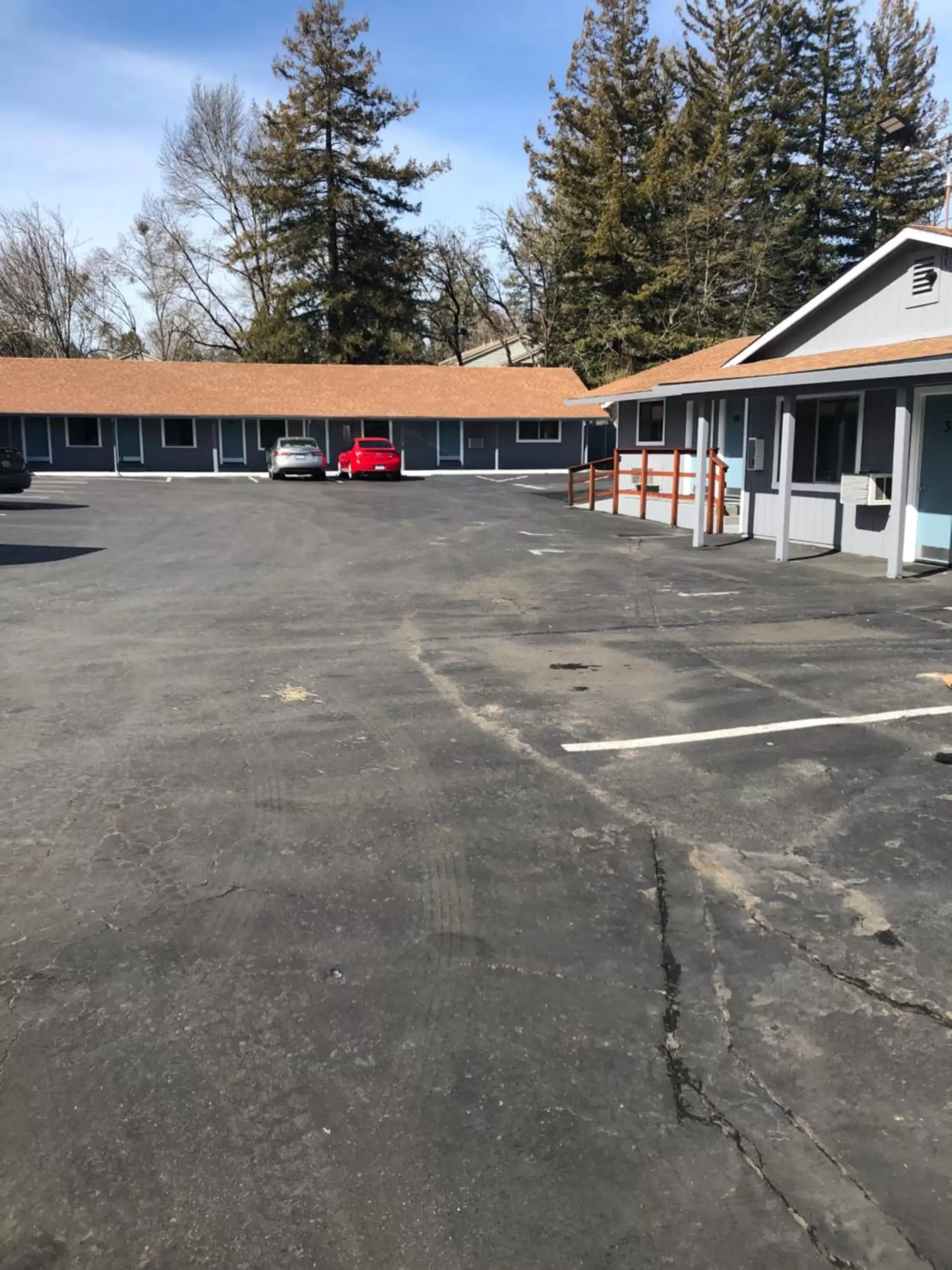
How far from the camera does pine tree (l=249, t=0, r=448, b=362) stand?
52562mm

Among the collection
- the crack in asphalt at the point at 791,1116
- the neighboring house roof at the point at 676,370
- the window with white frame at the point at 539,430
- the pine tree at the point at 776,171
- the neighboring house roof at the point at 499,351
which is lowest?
the crack in asphalt at the point at 791,1116

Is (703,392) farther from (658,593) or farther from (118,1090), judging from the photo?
(118,1090)

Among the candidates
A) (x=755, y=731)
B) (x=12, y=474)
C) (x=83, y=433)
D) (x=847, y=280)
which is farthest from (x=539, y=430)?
(x=755, y=731)

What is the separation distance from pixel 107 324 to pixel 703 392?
55865 millimetres

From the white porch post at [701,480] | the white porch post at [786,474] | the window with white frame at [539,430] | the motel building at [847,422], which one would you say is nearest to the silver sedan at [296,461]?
the window with white frame at [539,430]

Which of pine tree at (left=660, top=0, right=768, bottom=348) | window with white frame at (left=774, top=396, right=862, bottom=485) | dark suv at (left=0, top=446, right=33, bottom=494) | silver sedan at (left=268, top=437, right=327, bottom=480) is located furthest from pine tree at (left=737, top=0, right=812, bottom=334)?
dark suv at (left=0, top=446, right=33, bottom=494)

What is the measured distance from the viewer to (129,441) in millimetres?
39438

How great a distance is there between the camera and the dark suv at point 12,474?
2427 centimetres

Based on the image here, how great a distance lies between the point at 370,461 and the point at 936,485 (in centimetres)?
2324

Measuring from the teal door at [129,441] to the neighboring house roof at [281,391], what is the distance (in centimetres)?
89

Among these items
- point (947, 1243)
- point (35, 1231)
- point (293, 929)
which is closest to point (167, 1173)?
point (35, 1231)

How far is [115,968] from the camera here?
12.3 feet

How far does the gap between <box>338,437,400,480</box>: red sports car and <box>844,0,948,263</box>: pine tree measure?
29277 mm

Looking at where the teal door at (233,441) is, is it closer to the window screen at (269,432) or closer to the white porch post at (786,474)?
the window screen at (269,432)
